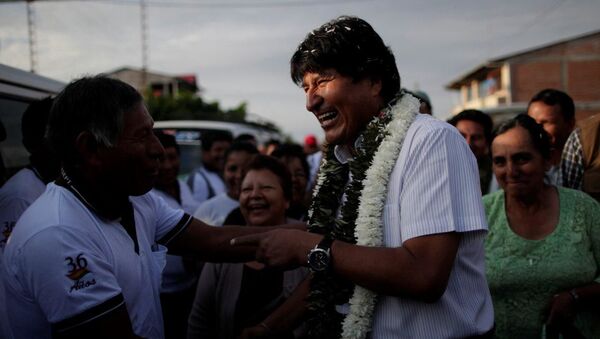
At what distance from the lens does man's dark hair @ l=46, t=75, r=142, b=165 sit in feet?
6.82

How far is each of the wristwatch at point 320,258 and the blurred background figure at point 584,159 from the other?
120 inches

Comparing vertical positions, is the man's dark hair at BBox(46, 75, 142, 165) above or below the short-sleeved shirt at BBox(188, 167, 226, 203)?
above

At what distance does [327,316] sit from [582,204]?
184cm

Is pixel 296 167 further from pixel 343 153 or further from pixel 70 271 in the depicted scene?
pixel 70 271

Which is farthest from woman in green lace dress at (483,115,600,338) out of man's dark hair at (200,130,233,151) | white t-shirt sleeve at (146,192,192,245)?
man's dark hair at (200,130,233,151)

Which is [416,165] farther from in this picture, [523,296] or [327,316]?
[523,296]

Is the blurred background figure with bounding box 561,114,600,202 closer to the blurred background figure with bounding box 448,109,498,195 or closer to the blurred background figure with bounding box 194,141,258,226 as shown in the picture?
the blurred background figure with bounding box 448,109,498,195

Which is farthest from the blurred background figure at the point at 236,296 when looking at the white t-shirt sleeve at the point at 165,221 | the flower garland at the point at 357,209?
the flower garland at the point at 357,209

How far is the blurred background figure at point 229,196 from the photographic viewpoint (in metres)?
5.23

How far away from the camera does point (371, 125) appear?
226 cm

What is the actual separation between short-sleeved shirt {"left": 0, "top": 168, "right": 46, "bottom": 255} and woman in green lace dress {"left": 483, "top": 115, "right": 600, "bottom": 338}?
2.75 metres

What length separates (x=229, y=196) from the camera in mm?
5500

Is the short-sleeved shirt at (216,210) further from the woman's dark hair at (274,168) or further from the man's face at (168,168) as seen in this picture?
the woman's dark hair at (274,168)

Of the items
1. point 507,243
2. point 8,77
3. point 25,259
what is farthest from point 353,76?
point 8,77
